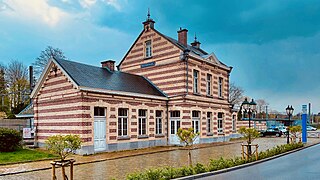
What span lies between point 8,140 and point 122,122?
619cm

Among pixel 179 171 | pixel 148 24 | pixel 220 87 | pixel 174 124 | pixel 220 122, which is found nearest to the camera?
pixel 179 171

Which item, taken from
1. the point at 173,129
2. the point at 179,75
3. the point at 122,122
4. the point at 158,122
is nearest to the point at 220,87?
the point at 179,75

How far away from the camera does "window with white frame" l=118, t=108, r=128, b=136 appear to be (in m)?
17.1

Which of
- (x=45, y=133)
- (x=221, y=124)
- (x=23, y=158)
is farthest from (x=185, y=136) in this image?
(x=221, y=124)

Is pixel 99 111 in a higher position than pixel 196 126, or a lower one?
higher

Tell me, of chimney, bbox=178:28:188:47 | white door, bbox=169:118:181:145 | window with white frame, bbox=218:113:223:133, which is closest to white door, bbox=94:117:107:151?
white door, bbox=169:118:181:145

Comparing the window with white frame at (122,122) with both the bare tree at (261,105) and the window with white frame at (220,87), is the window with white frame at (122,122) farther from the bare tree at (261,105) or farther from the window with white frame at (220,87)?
the bare tree at (261,105)

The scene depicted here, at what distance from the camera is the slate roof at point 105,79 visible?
1606 cm

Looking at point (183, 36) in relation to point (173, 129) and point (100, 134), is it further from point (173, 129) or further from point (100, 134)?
point (100, 134)

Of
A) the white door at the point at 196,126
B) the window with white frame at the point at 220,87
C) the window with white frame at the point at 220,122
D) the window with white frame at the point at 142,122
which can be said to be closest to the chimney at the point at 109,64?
the window with white frame at the point at 142,122

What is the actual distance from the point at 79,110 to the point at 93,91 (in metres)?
1.21

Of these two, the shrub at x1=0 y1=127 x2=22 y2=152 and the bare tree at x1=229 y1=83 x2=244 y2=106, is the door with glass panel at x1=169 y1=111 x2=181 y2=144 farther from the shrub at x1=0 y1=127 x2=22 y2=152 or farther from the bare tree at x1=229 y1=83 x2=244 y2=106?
the bare tree at x1=229 y1=83 x2=244 y2=106

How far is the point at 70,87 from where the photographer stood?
15828mm

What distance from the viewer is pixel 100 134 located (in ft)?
52.2
